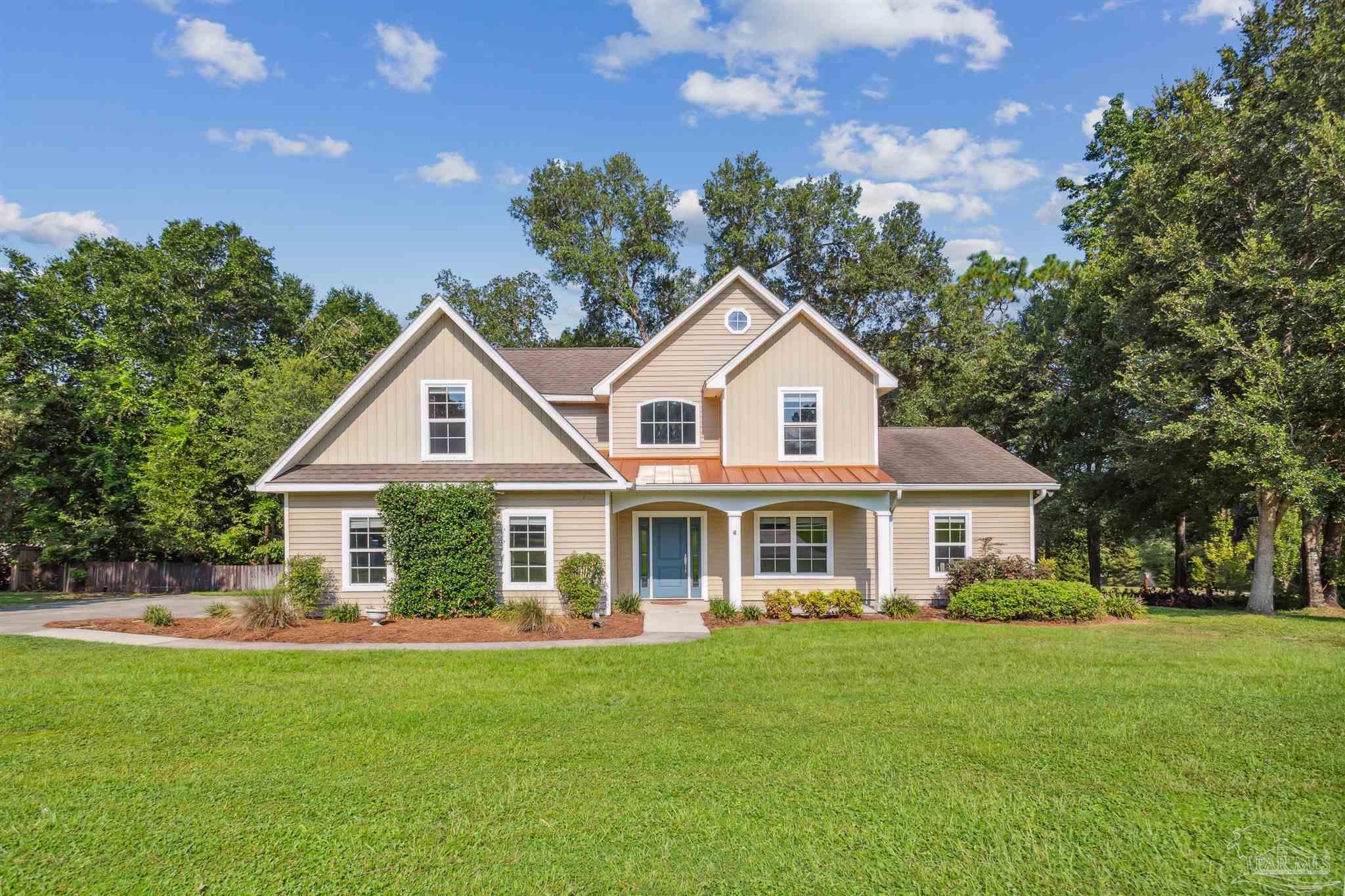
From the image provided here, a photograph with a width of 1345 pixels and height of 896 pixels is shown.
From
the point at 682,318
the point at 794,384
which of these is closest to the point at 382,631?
the point at 682,318

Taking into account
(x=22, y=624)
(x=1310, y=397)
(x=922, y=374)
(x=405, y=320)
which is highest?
(x=405, y=320)

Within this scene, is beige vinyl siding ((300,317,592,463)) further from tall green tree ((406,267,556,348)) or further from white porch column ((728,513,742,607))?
tall green tree ((406,267,556,348))

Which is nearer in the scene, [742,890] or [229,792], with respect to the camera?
[742,890]

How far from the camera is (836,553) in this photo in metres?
17.5

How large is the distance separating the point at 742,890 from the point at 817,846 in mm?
733

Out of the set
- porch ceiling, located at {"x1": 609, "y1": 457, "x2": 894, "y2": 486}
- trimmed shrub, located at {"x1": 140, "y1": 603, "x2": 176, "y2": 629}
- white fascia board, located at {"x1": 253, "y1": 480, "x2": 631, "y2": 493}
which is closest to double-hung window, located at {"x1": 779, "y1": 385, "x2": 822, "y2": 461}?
porch ceiling, located at {"x1": 609, "y1": 457, "x2": 894, "y2": 486}

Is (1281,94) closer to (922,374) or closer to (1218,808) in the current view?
(922,374)

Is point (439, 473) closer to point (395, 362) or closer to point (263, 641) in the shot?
point (395, 362)

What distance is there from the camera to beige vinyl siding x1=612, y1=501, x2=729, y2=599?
17.5 meters

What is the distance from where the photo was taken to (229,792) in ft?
18.4

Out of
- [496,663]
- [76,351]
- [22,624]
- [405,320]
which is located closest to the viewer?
[496,663]

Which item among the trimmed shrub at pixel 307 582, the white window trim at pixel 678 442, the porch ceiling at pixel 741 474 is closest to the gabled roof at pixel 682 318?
the white window trim at pixel 678 442

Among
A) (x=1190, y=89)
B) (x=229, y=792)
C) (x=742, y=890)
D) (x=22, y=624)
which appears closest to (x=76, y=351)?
(x=22, y=624)

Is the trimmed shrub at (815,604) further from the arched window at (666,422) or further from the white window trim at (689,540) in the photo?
the arched window at (666,422)
